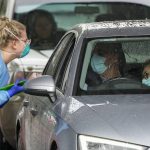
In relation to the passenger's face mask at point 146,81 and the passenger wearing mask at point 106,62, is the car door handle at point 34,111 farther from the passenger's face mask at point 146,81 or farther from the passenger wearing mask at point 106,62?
the passenger's face mask at point 146,81

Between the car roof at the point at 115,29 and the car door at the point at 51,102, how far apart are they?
0.17 metres

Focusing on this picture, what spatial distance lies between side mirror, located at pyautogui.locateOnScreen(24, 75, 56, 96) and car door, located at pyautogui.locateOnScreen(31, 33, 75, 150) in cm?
15

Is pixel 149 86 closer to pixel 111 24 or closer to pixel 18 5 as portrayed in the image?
pixel 111 24

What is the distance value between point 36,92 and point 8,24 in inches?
57.9

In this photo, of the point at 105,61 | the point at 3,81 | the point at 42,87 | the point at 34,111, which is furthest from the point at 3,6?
the point at 42,87

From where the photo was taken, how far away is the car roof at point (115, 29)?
22.9 ft

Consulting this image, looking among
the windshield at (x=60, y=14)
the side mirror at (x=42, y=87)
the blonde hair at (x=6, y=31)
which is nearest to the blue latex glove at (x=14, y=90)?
the blonde hair at (x=6, y=31)

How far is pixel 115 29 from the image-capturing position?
7.05 metres

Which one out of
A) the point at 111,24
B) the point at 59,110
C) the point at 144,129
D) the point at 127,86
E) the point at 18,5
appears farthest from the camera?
the point at 18,5

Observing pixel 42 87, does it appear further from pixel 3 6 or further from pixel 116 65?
pixel 3 6

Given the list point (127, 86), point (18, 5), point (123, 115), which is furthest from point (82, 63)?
point (18, 5)

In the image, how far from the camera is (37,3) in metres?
12.9

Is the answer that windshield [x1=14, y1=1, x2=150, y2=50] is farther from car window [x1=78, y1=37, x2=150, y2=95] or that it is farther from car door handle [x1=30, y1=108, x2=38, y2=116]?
car window [x1=78, y1=37, x2=150, y2=95]

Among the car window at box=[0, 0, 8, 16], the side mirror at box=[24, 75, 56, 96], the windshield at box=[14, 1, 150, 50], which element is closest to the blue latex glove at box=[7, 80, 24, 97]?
the side mirror at box=[24, 75, 56, 96]
